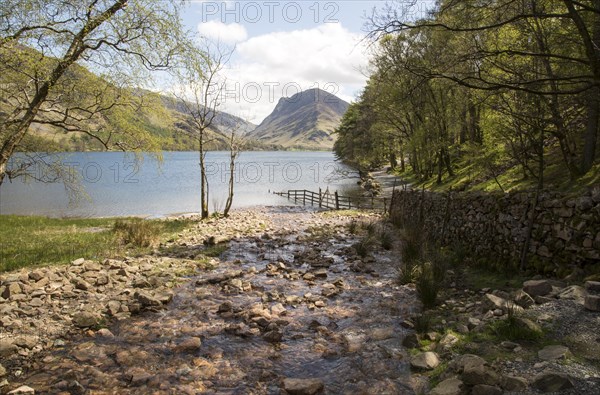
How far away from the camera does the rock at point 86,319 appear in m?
6.85

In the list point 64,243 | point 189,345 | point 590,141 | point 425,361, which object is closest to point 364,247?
point 590,141

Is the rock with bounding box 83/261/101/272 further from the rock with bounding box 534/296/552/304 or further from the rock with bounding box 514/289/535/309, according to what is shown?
the rock with bounding box 534/296/552/304

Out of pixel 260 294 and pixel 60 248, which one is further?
pixel 60 248

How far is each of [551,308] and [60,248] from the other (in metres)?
13.8

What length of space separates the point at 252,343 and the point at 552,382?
4364mm

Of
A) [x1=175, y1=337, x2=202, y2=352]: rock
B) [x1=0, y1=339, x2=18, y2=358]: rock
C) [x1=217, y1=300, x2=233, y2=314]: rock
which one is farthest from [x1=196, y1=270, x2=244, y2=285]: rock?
[x1=0, y1=339, x2=18, y2=358]: rock

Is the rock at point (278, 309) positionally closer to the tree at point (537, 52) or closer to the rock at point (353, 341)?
the rock at point (353, 341)

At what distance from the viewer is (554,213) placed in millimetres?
8641

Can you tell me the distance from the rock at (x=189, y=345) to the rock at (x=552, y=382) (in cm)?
483

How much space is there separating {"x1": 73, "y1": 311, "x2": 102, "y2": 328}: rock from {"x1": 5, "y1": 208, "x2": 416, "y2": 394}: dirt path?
30 centimetres

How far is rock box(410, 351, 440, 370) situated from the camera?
5.24 m

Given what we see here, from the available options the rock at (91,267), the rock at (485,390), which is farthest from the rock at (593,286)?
the rock at (91,267)

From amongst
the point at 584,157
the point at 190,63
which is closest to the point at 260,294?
the point at 190,63

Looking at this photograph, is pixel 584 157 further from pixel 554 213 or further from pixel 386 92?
pixel 386 92
